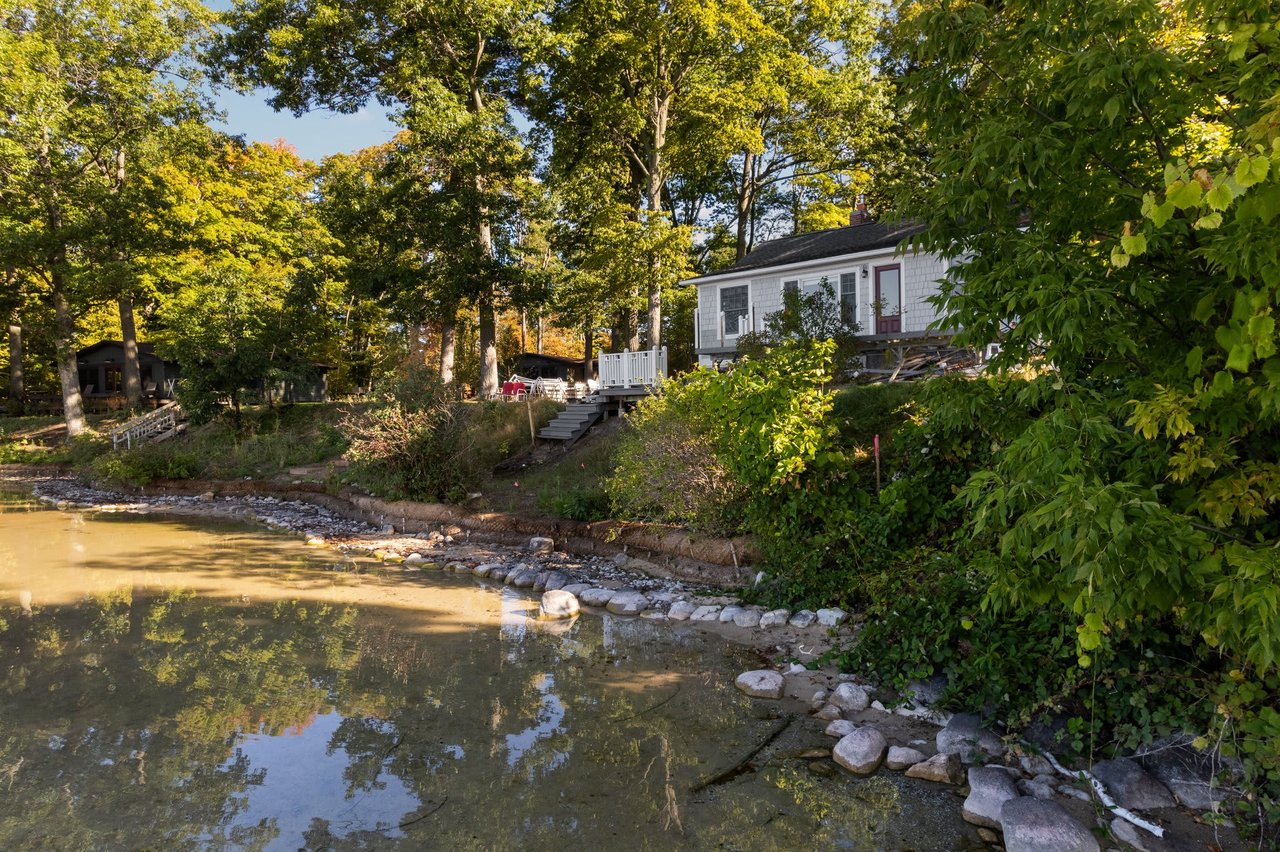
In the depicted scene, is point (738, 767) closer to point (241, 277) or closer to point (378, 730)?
point (378, 730)

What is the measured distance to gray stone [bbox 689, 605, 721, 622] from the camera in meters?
7.89

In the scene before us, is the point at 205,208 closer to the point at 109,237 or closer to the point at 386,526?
the point at 109,237

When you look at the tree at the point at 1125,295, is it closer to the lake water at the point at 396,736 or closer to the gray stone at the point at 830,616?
the lake water at the point at 396,736

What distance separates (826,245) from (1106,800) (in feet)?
54.9

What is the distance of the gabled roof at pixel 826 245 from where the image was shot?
17.8m

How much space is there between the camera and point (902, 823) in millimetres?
4141

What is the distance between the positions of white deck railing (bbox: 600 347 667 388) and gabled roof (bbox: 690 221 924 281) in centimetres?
400

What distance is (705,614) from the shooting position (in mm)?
7977

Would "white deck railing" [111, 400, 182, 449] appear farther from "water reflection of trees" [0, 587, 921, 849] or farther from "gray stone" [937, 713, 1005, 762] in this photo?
"gray stone" [937, 713, 1005, 762]

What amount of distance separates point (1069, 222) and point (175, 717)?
6.91 metres

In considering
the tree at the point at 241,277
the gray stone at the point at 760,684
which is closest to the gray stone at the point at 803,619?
the gray stone at the point at 760,684

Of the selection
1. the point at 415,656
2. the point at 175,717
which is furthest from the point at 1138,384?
the point at 175,717

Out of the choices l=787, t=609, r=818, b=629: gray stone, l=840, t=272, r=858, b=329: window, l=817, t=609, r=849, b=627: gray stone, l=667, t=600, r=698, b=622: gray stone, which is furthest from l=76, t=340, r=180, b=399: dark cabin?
l=817, t=609, r=849, b=627: gray stone

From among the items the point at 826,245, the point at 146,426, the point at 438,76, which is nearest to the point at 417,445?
the point at 826,245
